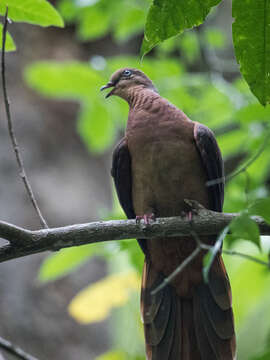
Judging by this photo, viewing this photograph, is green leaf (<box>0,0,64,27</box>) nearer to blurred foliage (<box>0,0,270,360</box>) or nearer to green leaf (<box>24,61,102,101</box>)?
blurred foliage (<box>0,0,270,360</box>)

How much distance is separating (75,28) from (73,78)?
2894 millimetres

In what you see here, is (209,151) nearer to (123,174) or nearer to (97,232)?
(123,174)

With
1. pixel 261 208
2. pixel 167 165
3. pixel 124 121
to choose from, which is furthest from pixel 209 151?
pixel 261 208

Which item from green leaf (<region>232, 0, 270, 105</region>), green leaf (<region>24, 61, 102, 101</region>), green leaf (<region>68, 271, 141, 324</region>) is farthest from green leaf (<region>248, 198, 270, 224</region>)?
green leaf (<region>24, 61, 102, 101</region>)

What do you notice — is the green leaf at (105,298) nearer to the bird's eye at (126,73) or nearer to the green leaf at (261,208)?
the bird's eye at (126,73)

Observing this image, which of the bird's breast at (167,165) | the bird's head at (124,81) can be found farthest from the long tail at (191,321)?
the bird's head at (124,81)

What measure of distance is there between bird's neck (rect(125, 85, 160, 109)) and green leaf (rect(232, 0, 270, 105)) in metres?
1.94

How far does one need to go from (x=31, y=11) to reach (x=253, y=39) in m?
0.95

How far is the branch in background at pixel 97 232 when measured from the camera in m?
2.19

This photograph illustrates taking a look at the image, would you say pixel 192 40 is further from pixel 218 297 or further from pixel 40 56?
pixel 218 297

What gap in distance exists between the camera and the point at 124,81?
3.89m

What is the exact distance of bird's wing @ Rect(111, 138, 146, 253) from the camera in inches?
136

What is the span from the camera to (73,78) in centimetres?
394

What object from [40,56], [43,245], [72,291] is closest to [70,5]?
[40,56]
